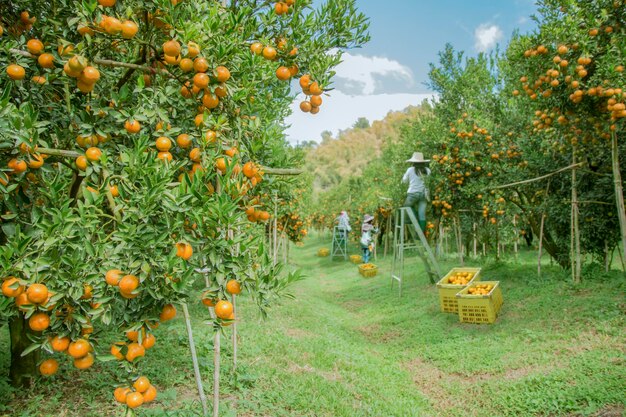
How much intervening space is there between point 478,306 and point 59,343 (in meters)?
5.76

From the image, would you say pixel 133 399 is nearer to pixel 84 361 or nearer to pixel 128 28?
pixel 84 361

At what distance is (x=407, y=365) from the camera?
555cm

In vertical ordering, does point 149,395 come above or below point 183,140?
below

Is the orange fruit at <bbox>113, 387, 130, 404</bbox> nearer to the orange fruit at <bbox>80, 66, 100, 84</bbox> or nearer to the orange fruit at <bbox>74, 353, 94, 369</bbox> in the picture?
the orange fruit at <bbox>74, 353, 94, 369</bbox>

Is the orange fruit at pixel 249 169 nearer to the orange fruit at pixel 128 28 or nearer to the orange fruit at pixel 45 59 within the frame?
the orange fruit at pixel 128 28

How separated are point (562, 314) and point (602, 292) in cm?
85

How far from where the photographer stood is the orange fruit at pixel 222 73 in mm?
2262

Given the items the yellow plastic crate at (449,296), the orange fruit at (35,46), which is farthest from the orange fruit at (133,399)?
the yellow plastic crate at (449,296)

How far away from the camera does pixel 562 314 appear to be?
228 inches

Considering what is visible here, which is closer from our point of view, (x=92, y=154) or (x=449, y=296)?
(x=92, y=154)

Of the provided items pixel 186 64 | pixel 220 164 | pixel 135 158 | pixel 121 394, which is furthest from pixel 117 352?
pixel 186 64

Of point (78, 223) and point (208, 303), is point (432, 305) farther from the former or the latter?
point (78, 223)

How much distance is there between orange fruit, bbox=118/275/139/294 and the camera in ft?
6.09

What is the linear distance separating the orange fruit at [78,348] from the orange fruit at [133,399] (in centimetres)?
31
